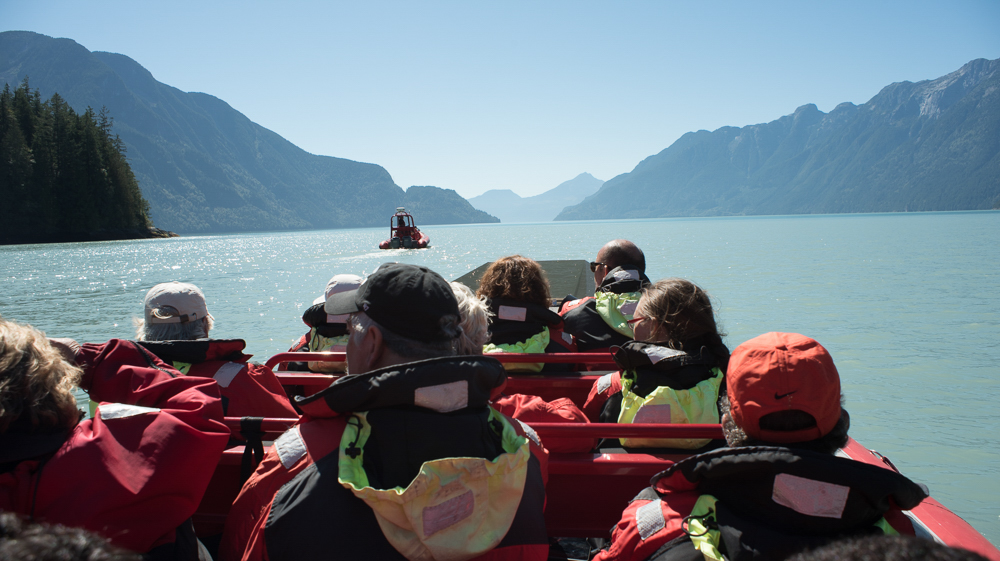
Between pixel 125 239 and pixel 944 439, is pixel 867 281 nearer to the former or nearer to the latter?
pixel 944 439

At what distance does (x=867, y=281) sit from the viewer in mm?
17203

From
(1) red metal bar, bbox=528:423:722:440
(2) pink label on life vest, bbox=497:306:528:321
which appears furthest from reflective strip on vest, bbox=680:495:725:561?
(2) pink label on life vest, bbox=497:306:528:321

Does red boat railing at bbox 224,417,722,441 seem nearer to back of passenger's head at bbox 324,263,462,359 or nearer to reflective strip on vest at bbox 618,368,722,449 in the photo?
reflective strip on vest at bbox 618,368,722,449

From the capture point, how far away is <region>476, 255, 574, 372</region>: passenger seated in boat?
387 cm

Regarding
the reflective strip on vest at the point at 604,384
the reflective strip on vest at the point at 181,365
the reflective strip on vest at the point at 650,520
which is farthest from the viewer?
the reflective strip on vest at the point at 604,384

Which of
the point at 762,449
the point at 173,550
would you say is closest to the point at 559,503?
the point at 762,449

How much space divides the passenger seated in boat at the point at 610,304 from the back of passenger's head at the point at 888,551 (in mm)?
3508

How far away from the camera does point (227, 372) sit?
2525 millimetres

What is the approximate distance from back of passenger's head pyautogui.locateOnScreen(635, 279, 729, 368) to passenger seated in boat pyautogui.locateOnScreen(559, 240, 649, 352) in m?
1.51

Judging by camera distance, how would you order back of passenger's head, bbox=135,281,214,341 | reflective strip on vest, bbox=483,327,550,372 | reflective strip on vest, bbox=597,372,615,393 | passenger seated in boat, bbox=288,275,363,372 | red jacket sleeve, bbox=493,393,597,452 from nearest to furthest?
red jacket sleeve, bbox=493,393,597,452, back of passenger's head, bbox=135,281,214,341, reflective strip on vest, bbox=597,372,615,393, reflective strip on vest, bbox=483,327,550,372, passenger seated in boat, bbox=288,275,363,372

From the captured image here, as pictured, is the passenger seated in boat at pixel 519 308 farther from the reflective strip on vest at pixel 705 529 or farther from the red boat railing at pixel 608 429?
the reflective strip on vest at pixel 705 529

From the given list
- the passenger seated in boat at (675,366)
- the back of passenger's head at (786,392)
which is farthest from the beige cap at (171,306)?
the back of passenger's head at (786,392)

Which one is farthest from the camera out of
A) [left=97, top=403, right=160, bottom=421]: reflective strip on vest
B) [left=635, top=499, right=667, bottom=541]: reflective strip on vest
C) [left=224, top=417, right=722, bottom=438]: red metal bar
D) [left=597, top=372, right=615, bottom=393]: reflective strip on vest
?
[left=597, top=372, right=615, bottom=393]: reflective strip on vest

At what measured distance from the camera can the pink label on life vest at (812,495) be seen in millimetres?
1269
